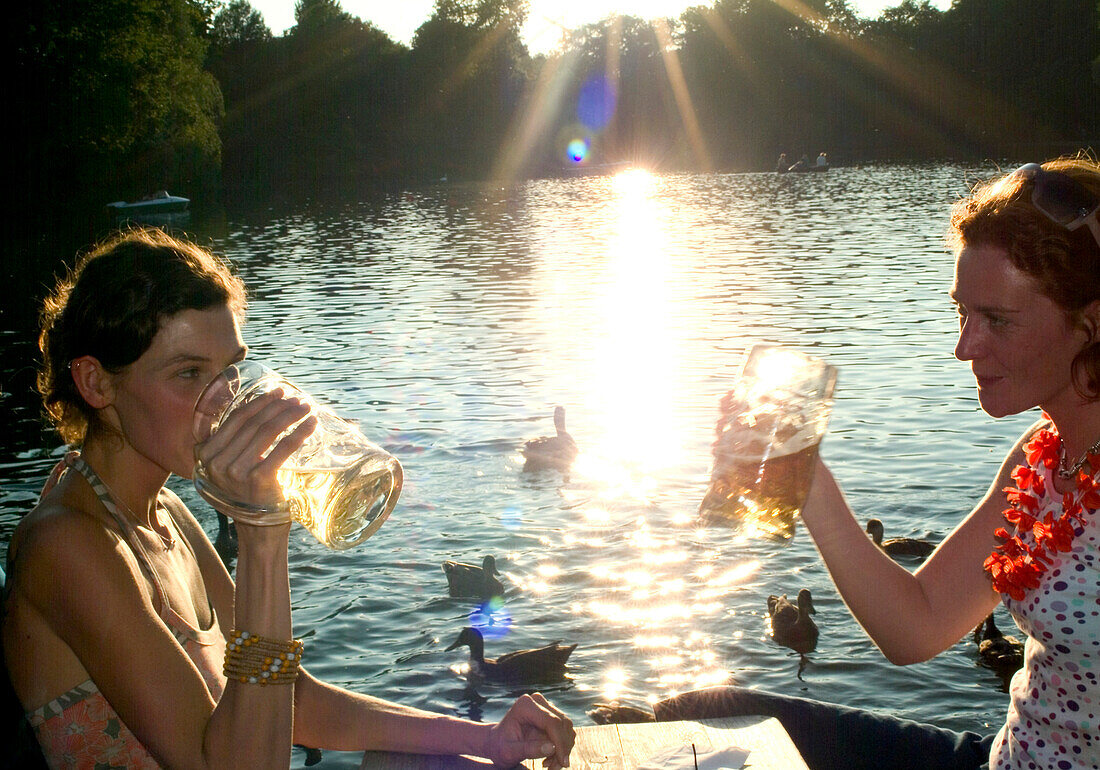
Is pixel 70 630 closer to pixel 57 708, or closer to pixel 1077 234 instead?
pixel 57 708

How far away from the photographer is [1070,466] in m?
2.49

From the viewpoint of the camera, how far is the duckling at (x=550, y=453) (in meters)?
10.4

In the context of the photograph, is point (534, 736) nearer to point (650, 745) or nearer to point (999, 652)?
point (650, 745)

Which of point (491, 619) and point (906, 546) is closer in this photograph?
point (491, 619)

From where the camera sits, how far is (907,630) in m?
2.50

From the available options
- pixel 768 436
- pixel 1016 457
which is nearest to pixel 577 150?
pixel 1016 457

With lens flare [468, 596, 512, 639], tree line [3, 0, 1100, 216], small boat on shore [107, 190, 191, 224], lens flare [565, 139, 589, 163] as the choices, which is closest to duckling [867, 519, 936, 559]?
lens flare [468, 596, 512, 639]

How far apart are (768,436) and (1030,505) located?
922mm

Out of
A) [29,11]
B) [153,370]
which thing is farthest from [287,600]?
[29,11]

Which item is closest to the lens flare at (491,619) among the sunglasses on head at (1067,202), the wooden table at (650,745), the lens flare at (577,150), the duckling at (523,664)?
the duckling at (523,664)

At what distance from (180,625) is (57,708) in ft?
0.96

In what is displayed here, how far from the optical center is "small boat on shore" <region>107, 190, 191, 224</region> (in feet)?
150

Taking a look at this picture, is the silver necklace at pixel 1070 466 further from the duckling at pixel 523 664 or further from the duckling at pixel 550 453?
the duckling at pixel 550 453

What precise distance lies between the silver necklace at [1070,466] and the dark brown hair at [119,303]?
6.17 feet
